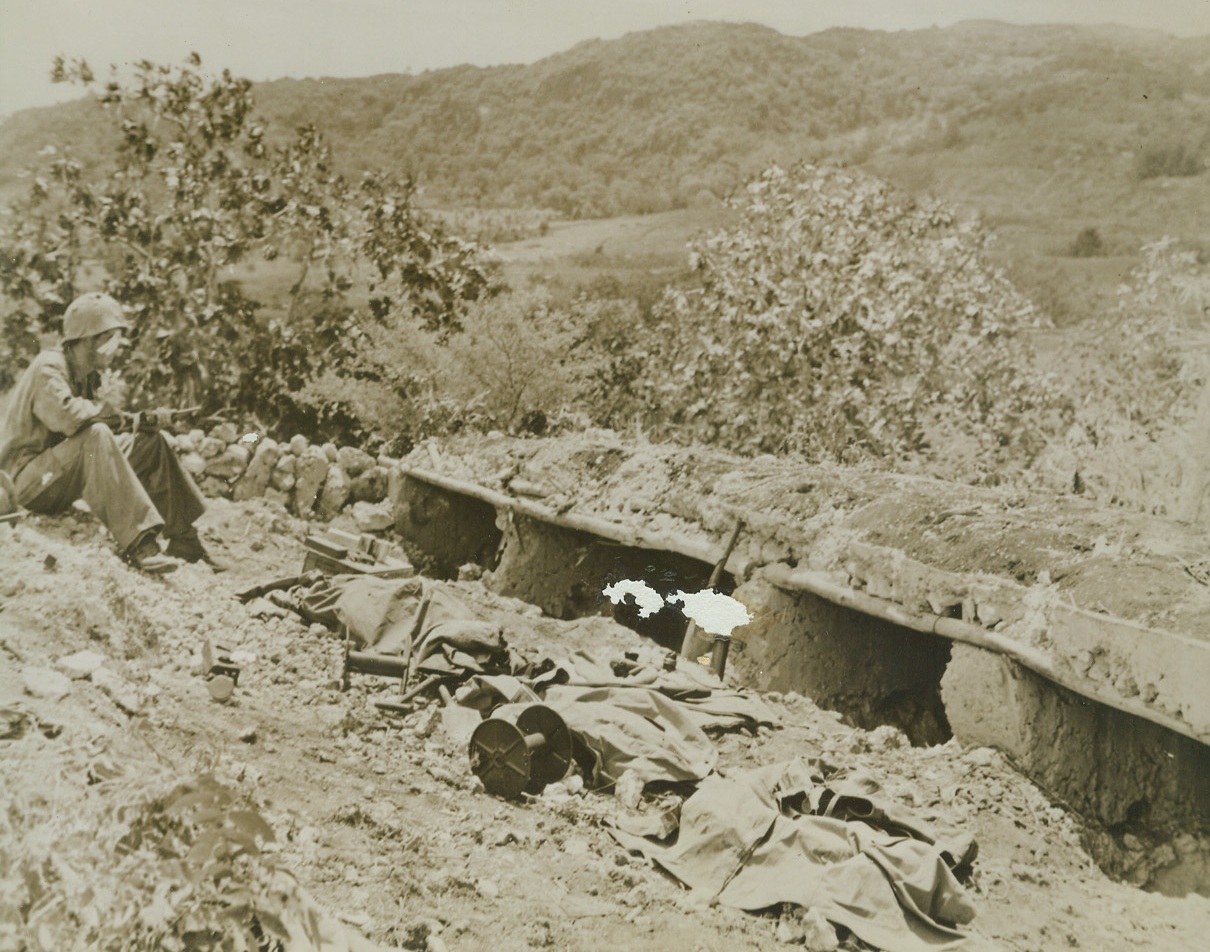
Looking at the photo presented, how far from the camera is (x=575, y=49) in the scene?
4.13 meters

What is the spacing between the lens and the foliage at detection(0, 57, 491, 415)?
3.56m

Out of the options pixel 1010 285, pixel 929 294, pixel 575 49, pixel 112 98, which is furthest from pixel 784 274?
pixel 112 98

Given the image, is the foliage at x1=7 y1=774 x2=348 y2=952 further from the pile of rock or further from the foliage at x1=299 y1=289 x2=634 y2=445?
the foliage at x1=299 y1=289 x2=634 y2=445

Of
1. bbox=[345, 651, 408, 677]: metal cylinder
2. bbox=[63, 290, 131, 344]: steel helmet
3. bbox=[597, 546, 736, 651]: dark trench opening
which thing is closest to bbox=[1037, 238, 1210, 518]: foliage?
bbox=[597, 546, 736, 651]: dark trench opening

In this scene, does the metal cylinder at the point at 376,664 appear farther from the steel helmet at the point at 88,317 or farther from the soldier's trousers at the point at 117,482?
the steel helmet at the point at 88,317

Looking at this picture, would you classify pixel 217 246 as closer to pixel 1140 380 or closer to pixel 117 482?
pixel 117 482

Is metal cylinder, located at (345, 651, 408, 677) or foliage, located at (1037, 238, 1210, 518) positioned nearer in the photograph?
metal cylinder, located at (345, 651, 408, 677)

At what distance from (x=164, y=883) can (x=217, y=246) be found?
2416mm

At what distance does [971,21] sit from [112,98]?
12.3 feet

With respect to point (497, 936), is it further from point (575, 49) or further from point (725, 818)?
point (575, 49)

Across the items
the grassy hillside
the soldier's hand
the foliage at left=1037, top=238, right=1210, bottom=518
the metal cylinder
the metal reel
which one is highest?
the grassy hillside

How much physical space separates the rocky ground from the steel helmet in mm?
679

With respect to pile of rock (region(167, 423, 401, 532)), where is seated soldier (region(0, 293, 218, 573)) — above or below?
above

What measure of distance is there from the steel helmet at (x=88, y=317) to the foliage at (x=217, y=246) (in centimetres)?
7
